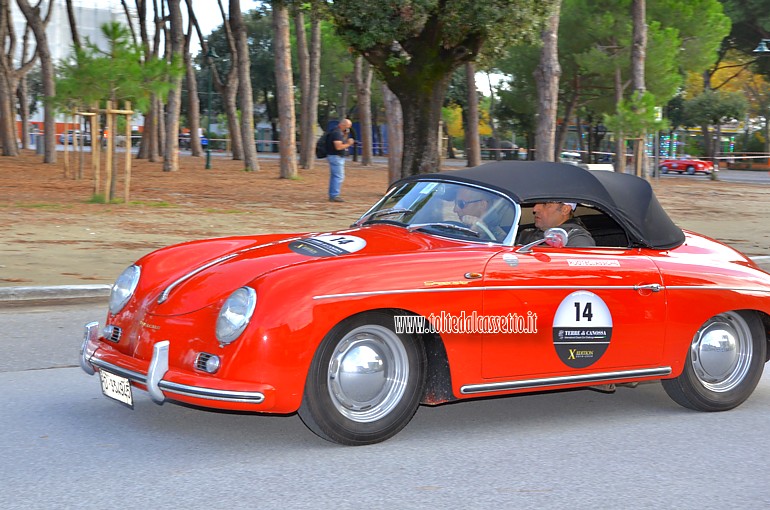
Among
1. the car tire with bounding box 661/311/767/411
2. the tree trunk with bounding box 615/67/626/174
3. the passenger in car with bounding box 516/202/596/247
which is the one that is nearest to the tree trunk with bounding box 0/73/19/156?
the tree trunk with bounding box 615/67/626/174

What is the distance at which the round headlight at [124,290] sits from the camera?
5.62 meters

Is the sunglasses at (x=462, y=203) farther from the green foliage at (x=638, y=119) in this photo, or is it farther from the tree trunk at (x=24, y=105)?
the tree trunk at (x=24, y=105)

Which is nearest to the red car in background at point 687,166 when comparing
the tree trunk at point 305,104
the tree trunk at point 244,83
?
the tree trunk at point 305,104

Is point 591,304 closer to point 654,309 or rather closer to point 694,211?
point 654,309

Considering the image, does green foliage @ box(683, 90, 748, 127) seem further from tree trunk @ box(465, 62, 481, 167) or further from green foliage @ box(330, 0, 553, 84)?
green foliage @ box(330, 0, 553, 84)

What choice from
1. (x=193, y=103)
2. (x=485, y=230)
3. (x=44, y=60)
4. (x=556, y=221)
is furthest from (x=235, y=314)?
(x=193, y=103)

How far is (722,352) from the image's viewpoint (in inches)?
241

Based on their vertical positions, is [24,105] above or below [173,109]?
above

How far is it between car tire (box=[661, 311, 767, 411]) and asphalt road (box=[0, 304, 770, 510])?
0.11m

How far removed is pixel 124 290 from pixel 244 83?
28.8m

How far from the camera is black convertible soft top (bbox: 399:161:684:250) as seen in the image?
5922 mm

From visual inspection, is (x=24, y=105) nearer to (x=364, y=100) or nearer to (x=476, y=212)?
(x=364, y=100)

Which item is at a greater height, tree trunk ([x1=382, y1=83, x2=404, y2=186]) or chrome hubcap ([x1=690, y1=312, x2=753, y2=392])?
tree trunk ([x1=382, y1=83, x2=404, y2=186])

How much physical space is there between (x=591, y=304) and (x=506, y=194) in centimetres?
82
